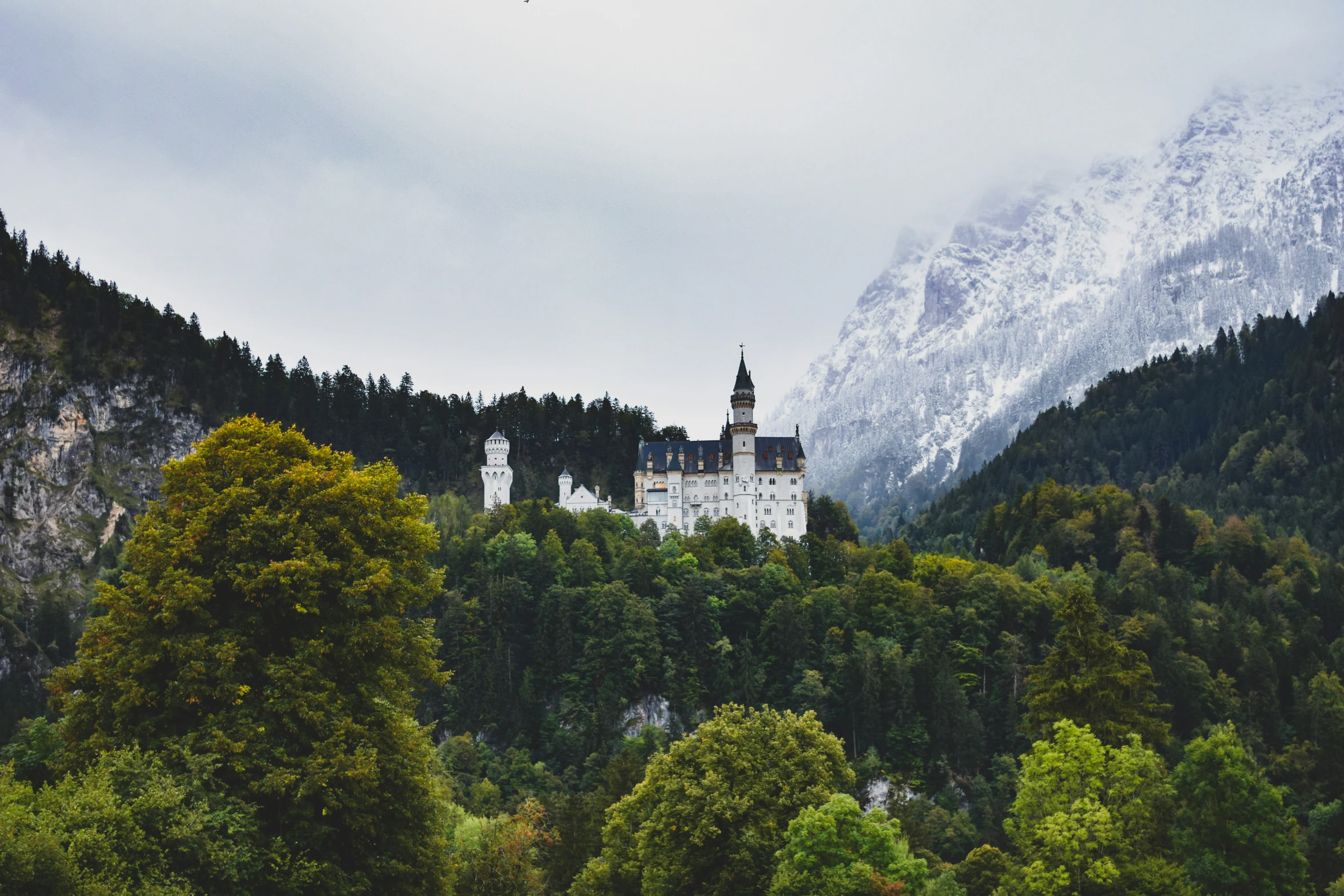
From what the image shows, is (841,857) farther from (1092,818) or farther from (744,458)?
(744,458)

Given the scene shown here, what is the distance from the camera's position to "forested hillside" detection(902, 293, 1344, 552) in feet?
456

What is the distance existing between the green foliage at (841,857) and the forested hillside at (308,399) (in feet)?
286

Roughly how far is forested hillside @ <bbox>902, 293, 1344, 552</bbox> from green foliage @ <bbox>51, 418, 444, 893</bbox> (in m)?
115

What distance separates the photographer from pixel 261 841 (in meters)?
22.0

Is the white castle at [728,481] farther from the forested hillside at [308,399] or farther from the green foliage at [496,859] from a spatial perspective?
the green foliage at [496,859]

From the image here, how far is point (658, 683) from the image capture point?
3095 inches

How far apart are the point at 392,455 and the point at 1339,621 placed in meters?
105

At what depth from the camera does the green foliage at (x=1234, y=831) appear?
2858 centimetres

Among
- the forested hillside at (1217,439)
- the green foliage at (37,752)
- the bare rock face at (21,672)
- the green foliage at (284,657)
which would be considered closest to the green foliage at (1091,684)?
the green foliage at (284,657)

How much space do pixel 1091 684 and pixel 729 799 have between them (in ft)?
44.7

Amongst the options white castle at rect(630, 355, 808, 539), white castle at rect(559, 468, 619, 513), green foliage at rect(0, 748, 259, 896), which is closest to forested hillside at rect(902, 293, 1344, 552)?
white castle at rect(630, 355, 808, 539)

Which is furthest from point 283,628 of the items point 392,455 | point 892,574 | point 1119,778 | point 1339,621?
point 392,455

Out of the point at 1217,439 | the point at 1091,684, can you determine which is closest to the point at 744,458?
the point at 1091,684

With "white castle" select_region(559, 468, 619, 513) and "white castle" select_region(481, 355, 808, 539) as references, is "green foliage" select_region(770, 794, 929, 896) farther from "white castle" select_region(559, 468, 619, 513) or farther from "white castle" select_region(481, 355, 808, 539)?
"white castle" select_region(559, 468, 619, 513)
